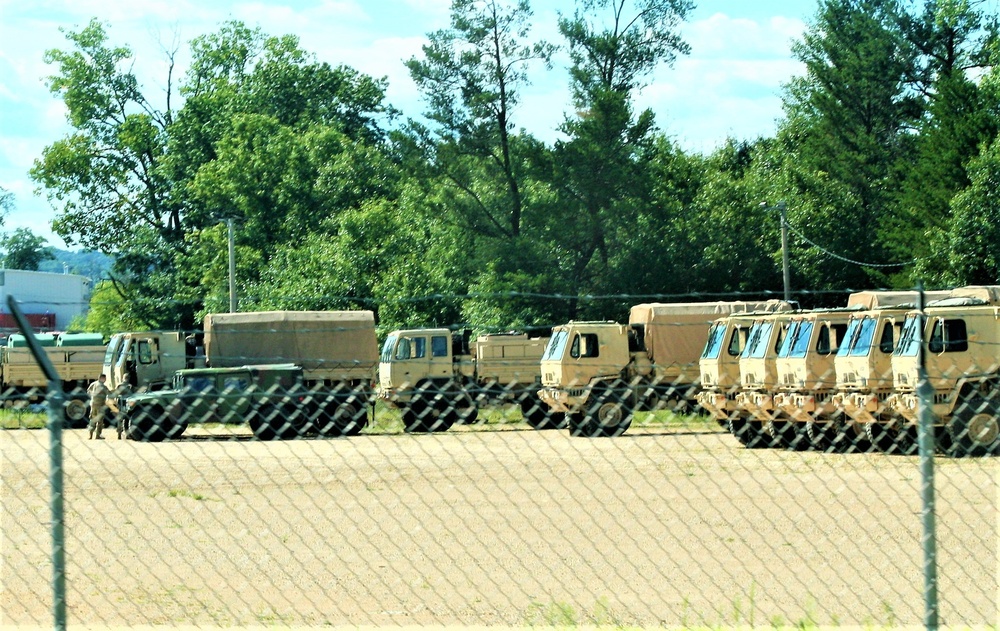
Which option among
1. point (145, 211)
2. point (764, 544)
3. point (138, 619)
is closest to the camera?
point (138, 619)

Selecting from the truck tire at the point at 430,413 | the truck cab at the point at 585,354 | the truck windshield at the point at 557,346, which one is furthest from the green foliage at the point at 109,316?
the truck tire at the point at 430,413

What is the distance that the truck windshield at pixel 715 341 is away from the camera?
26016 mm

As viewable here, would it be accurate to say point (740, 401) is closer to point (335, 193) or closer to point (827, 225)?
point (827, 225)

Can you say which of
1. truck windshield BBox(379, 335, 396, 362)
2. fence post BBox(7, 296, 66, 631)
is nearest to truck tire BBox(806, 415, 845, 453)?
truck windshield BBox(379, 335, 396, 362)

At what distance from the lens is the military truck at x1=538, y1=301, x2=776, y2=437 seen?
27391mm

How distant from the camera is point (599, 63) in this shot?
46.3m

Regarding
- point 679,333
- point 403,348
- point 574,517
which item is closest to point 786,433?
point 679,333

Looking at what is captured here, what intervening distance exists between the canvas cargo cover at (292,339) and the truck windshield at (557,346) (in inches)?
199

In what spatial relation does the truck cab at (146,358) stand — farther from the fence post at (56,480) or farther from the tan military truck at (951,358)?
the fence post at (56,480)

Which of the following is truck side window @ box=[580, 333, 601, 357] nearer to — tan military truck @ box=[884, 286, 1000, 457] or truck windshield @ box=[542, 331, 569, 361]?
truck windshield @ box=[542, 331, 569, 361]

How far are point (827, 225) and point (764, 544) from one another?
39.9 metres

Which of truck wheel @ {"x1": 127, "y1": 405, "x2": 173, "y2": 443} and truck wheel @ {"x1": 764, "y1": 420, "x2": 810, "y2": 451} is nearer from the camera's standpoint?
truck wheel @ {"x1": 764, "y1": 420, "x2": 810, "y2": 451}

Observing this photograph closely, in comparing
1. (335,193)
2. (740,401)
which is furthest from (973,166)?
(335,193)

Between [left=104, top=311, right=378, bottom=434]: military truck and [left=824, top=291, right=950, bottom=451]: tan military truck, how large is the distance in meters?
13.7
